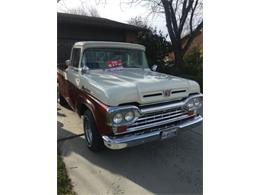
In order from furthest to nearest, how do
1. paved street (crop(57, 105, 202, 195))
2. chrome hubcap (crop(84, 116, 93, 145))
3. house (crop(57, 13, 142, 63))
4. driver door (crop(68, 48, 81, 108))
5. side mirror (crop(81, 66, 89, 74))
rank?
house (crop(57, 13, 142, 63)) < driver door (crop(68, 48, 81, 108)) < side mirror (crop(81, 66, 89, 74)) < chrome hubcap (crop(84, 116, 93, 145)) < paved street (crop(57, 105, 202, 195))

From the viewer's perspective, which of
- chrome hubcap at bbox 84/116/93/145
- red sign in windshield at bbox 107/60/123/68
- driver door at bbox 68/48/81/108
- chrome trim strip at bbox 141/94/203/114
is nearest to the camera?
chrome trim strip at bbox 141/94/203/114

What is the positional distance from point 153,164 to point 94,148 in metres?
0.92

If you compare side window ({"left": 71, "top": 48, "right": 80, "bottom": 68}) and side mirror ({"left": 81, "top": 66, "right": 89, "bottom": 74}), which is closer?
side mirror ({"left": 81, "top": 66, "right": 89, "bottom": 74})

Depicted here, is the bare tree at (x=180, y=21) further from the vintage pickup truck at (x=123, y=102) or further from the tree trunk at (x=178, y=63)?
the vintage pickup truck at (x=123, y=102)

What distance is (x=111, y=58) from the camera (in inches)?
164

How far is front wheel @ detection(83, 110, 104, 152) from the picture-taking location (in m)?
3.26

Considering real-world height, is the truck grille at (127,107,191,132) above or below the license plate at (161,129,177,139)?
above

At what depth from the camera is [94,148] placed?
3391 mm

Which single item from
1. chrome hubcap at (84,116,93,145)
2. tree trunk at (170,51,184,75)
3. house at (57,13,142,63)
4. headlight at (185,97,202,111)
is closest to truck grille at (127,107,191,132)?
headlight at (185,97,202,111)

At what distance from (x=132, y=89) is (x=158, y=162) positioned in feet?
3.87

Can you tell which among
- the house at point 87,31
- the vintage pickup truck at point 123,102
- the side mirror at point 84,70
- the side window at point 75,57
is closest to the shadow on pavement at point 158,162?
the vintage pickup truck at point 123,102

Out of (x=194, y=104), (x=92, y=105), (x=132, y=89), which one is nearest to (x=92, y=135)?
(x=92, y=105)

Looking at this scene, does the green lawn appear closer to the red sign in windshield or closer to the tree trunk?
the red sign in windshield
